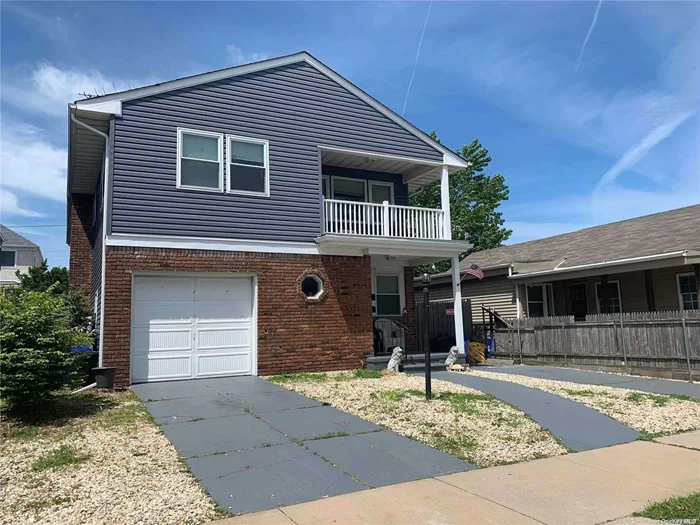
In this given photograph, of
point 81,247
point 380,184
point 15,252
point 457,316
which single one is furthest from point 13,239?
point 457,316

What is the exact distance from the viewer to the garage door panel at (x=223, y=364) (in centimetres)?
1177

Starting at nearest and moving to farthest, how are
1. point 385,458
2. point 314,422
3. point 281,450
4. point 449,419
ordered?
1. point 385,458
2. point 281,450
3. point 314,422
4. point 449,419

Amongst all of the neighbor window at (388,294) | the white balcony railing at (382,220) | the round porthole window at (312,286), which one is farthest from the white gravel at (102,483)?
the neighbor window at (388,294)

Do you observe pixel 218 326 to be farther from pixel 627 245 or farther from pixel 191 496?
pixel 627 245

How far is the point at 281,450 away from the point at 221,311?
604cm

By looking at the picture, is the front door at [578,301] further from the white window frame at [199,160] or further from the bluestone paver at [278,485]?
the bluestone paver at [278,485]

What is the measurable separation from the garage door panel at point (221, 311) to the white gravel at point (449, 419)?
2.13 m

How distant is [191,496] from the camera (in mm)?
4957

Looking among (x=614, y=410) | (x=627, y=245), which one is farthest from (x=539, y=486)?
(x=627, y=245)

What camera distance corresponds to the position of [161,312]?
37.4ft

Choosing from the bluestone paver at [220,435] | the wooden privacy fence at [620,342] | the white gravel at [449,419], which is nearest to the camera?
the bluestone paver at [220,435]

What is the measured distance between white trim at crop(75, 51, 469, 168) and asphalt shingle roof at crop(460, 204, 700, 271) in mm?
5652

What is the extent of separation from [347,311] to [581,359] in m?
6.70

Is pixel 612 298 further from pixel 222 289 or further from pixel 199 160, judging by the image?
pixel 199 160
